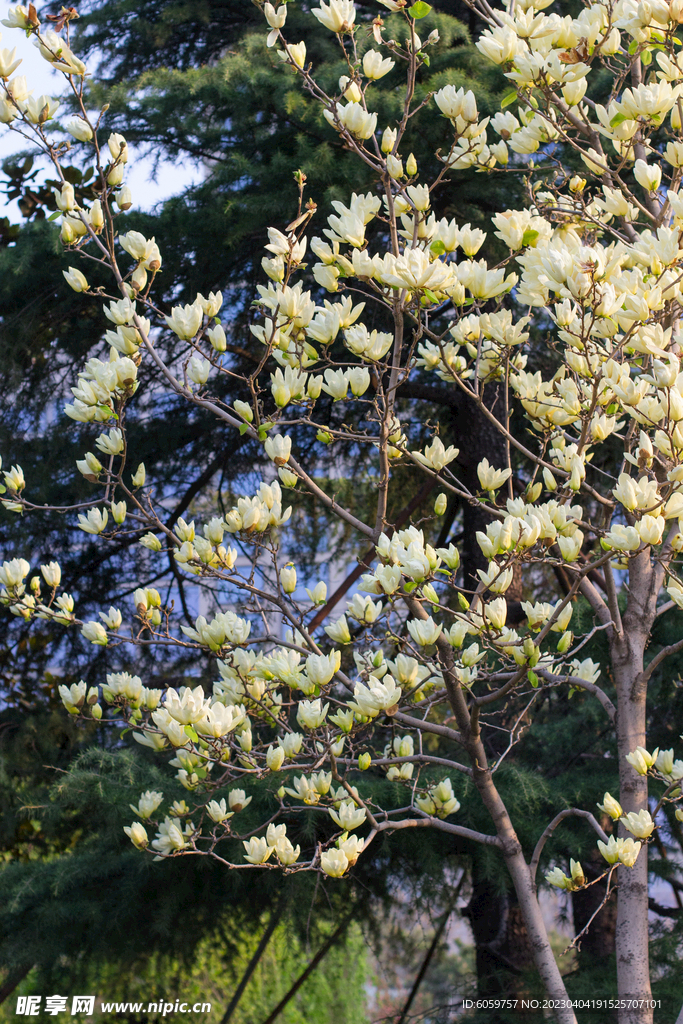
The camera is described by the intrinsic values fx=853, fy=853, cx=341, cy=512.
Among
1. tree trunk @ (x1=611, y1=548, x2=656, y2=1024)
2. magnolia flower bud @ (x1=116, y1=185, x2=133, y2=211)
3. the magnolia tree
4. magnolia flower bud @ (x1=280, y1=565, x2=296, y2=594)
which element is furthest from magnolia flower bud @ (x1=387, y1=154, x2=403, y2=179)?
tree trunk @ (x1=611, y1=548, x2=656, y2=1024)

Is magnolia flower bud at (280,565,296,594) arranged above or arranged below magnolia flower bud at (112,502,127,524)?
below

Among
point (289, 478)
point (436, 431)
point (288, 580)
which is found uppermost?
point (436, 431)

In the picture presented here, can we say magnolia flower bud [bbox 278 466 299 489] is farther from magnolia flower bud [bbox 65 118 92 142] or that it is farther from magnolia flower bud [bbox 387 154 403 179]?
magnolia flower bud [bbox 65 118 92 142]

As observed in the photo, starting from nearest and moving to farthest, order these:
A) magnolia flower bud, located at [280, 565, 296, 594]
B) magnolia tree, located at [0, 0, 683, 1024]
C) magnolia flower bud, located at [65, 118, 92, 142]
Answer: magnolia tree, located at [0, 0, 683, 1024], magnolia flower bud, located at [65, 118, 92, 142], magnolia flower bud, located at [280, 565, 296, 594]

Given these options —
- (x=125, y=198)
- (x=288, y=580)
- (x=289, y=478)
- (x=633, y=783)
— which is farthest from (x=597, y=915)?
(x=125, y=198)

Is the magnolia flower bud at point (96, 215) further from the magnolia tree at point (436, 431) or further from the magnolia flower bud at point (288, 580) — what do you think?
the magnolia flower bud at point (288, 580)

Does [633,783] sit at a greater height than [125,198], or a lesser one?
lesser

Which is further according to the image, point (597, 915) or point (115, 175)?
point (597, 915)

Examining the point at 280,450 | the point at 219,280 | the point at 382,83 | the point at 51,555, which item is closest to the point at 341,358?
the point at 219,280

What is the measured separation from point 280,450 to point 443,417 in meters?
1.81

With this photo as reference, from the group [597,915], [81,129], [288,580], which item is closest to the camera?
[81,129]

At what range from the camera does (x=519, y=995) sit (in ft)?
5.99

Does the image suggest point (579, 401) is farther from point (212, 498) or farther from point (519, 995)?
point (212, 498)

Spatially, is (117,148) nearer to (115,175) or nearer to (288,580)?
(115,175)
